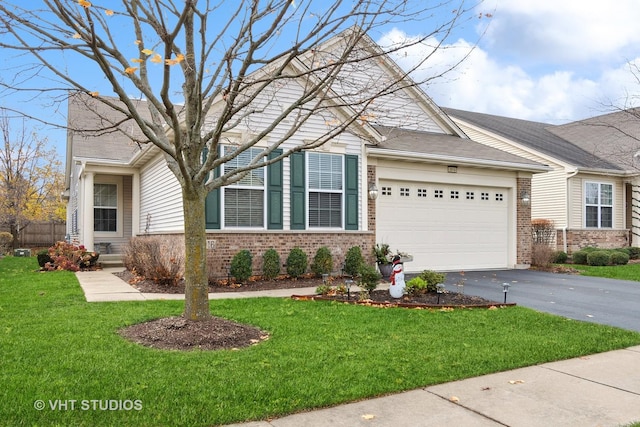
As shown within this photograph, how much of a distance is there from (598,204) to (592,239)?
146 cm

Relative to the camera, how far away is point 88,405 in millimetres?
3707

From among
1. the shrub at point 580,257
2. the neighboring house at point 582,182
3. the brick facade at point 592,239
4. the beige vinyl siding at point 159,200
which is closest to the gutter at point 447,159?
the shrub at point 580,257

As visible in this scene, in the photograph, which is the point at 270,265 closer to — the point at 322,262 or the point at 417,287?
the point at 322,262

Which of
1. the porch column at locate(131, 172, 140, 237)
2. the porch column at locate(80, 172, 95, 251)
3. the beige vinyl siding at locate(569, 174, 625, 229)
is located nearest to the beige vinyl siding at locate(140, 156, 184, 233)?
the porch column at locate(131, 172, 140, 237)

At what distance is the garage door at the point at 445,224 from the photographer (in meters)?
13.3

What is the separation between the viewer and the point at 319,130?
1206 cm

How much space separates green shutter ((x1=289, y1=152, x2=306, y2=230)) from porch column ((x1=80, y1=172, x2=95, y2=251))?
7285 mm

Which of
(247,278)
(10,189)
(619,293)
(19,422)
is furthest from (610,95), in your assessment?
(10,189)

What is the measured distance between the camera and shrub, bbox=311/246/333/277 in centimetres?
1153

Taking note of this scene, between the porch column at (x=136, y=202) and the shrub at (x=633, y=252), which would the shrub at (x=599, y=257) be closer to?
the shrub at (x=633, y=252)

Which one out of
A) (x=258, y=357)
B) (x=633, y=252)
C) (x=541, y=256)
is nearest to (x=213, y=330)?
(x=258, y=357)

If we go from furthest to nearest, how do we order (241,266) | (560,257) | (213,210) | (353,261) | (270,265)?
(560,257)
(353,261)
(270,265)
(213,210)
(241,266)

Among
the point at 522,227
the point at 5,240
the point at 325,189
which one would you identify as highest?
the point at 325,189

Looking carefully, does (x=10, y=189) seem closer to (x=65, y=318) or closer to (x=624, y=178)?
(x=65, y=318)
